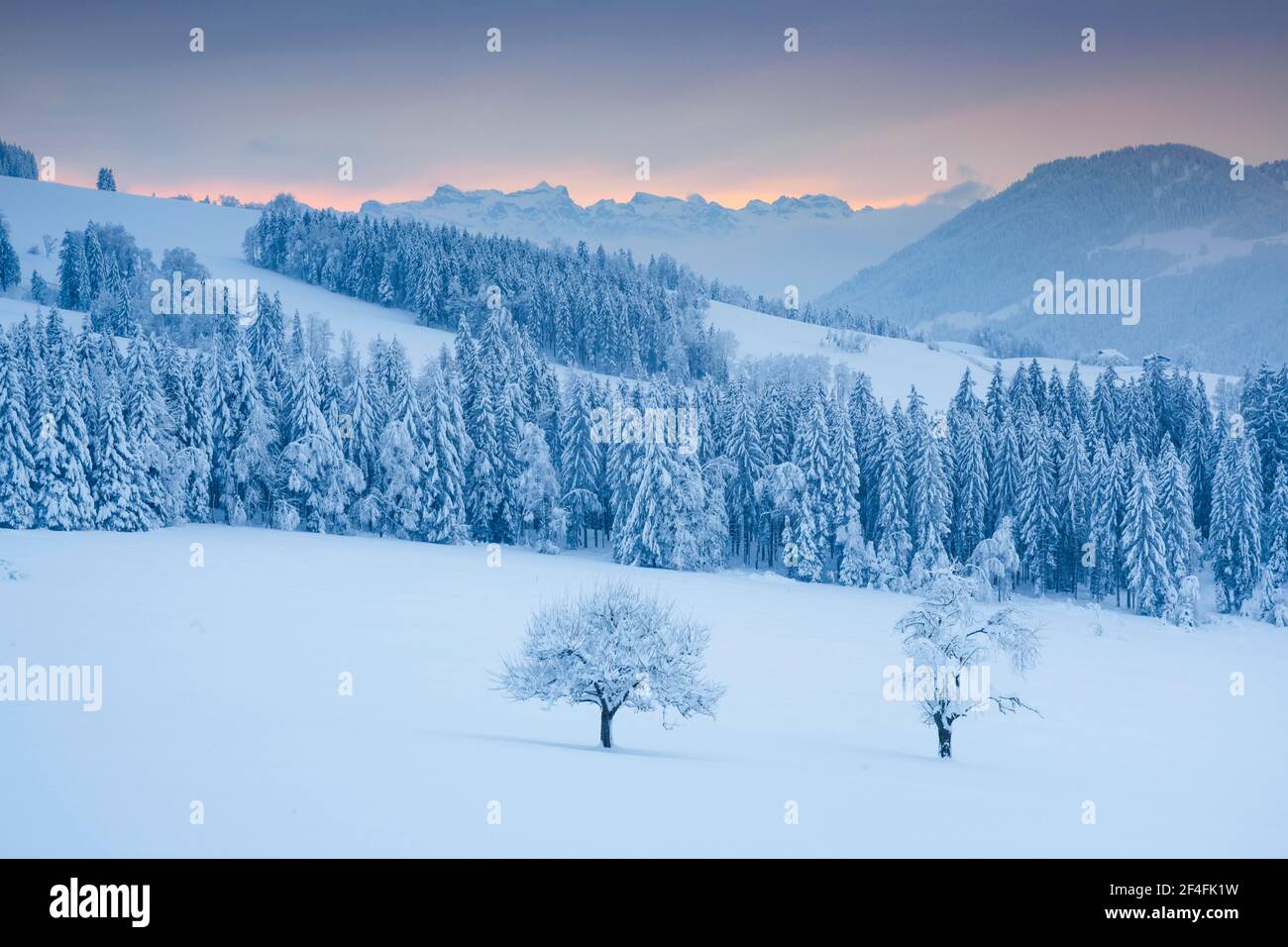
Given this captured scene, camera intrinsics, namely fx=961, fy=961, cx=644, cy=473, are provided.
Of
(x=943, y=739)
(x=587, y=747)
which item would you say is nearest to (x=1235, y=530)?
(x=943, y=739)

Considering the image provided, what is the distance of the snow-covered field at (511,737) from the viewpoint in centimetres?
1744

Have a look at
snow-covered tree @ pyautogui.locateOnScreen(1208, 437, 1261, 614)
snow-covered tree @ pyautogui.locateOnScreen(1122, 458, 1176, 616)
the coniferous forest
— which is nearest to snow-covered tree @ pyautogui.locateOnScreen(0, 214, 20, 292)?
the coniferous forest

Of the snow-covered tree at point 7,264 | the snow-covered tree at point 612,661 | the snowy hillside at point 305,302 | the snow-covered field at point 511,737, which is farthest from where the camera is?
the snowy hillside at point 305,302

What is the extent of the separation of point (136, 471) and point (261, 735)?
48350mm

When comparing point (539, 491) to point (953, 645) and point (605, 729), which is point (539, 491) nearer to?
point (953, 645)

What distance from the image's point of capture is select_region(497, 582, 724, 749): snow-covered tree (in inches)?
1019

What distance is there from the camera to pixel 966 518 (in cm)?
7500

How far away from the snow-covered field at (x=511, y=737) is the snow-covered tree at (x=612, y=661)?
1553mm

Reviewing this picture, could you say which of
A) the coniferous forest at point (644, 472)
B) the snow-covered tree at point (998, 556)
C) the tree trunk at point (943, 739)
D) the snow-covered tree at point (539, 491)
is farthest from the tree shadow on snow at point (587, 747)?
the snow-covered tree at point (998, 556)

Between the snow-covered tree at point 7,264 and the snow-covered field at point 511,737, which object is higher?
the snow-covered tree at point 7,264

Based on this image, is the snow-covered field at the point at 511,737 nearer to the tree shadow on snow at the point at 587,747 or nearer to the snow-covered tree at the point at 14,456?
the tree shadow on snow at the point at 587,747

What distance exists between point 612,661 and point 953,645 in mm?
11355

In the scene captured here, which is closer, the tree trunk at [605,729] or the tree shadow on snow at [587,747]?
the tree shadow on snow at [587,747]
